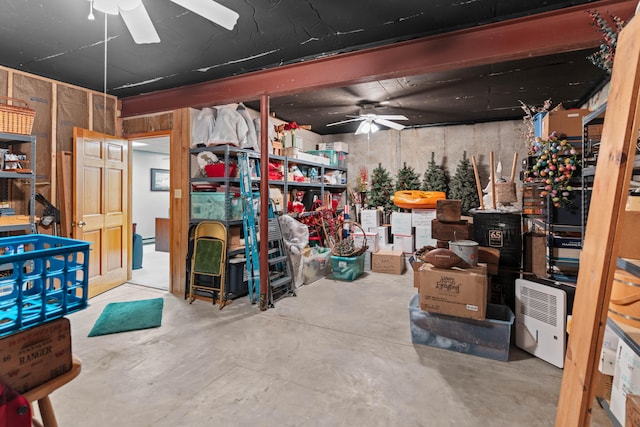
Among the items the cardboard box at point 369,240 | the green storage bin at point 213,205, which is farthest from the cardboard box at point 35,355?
the cardboard box at point 369,240

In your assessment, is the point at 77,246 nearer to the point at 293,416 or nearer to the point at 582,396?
the point at 293,416

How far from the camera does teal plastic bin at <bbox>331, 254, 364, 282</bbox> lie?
5.08m

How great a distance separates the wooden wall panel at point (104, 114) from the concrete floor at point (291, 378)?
259 centimetres

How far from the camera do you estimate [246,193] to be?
4.05 m

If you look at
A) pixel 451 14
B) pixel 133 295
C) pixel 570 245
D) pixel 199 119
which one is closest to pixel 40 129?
pixel 199 119

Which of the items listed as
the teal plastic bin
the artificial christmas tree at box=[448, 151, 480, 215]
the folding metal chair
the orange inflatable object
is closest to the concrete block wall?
the artificial christmas tree at box=[448, 151, 480, 215]

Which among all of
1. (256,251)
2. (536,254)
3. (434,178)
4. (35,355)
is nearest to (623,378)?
(536,254)

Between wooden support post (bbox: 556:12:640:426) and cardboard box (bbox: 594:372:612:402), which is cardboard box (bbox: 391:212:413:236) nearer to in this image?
cardboard box (bbox: 594:372:612:402)

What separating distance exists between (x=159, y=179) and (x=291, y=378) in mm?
8024

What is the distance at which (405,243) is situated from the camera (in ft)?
20.8

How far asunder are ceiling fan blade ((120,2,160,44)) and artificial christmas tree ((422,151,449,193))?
217 inches

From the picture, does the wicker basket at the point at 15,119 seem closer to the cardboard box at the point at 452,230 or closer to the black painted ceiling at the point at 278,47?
the black painted ceiling at the point at 278,47

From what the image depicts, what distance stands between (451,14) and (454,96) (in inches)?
94.1

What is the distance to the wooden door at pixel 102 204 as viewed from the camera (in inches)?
161
